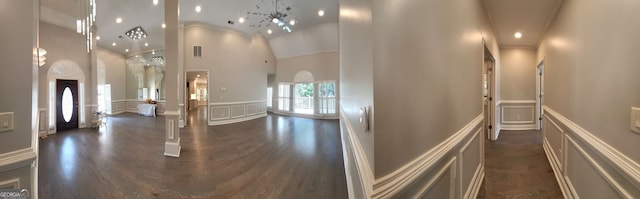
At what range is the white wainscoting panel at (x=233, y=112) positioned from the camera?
25.2ft

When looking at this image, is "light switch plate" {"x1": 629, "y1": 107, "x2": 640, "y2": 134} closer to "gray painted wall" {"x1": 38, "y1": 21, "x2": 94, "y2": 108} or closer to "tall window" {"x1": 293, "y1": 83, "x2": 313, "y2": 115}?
"tall window" {"x1": 293, "y1": 83, "x2": 313, "y2": 115}

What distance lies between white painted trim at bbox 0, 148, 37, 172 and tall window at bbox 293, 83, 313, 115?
27.6 ft

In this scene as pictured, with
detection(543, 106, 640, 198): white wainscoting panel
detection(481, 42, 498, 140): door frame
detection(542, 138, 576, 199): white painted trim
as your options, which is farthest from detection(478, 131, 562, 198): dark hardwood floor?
detection(481, 42, 498, 140): door frame

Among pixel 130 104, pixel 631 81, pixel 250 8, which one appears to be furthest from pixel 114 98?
pixel 631 81

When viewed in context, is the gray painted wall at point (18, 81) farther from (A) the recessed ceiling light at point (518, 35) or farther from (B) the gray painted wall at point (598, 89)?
(A) the recessed ceiling light at point (518, 35)

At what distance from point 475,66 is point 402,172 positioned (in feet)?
6.77

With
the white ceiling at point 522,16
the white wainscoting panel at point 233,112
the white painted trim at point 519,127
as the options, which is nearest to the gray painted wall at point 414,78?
the white ceiling at point 522,16

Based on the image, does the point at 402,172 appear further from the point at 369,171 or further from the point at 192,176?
the point at 192,176

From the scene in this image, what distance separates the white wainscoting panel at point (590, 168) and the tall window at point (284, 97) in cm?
873

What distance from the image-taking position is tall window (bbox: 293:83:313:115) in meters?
9.77

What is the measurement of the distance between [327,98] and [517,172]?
22.3 feet

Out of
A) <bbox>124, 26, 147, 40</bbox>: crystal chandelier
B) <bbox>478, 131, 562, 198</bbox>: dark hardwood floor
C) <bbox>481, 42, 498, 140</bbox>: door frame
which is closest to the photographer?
<bbox>478, 131, 562, 198</bbox>: dark hardwood floor

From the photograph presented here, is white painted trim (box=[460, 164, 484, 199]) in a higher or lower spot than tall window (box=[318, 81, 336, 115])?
lower

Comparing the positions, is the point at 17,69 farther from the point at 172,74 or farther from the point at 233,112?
the point at 233,112
